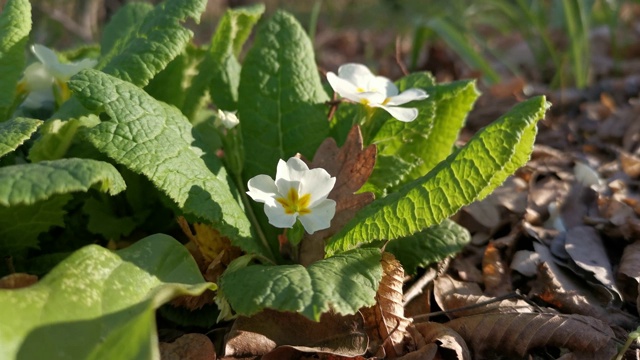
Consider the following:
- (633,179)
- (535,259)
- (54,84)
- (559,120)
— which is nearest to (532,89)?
(559,120)

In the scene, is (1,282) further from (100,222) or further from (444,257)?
(444,257)

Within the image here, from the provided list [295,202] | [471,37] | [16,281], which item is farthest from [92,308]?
[471,37]

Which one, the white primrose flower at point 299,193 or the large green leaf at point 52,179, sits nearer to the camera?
the large green leaf at point 52,179

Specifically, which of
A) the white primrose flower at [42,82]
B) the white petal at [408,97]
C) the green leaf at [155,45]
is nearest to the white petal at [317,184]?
the white petal at [408,97]

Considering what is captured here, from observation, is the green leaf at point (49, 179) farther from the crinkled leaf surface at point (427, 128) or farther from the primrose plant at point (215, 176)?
Result: the crinkled leaf surface at point (427, 128)

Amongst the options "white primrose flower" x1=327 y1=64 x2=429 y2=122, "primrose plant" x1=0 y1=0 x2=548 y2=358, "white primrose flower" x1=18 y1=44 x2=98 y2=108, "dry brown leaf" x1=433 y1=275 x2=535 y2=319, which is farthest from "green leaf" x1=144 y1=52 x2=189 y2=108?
"dry brown leaf" x1=433 y1=275 x2=535 y2=319

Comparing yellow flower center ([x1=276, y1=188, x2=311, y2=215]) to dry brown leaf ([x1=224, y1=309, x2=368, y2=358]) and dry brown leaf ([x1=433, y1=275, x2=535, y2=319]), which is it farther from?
dry brown leaf ([x1=433, y1=275, x2=535, y2=319])
